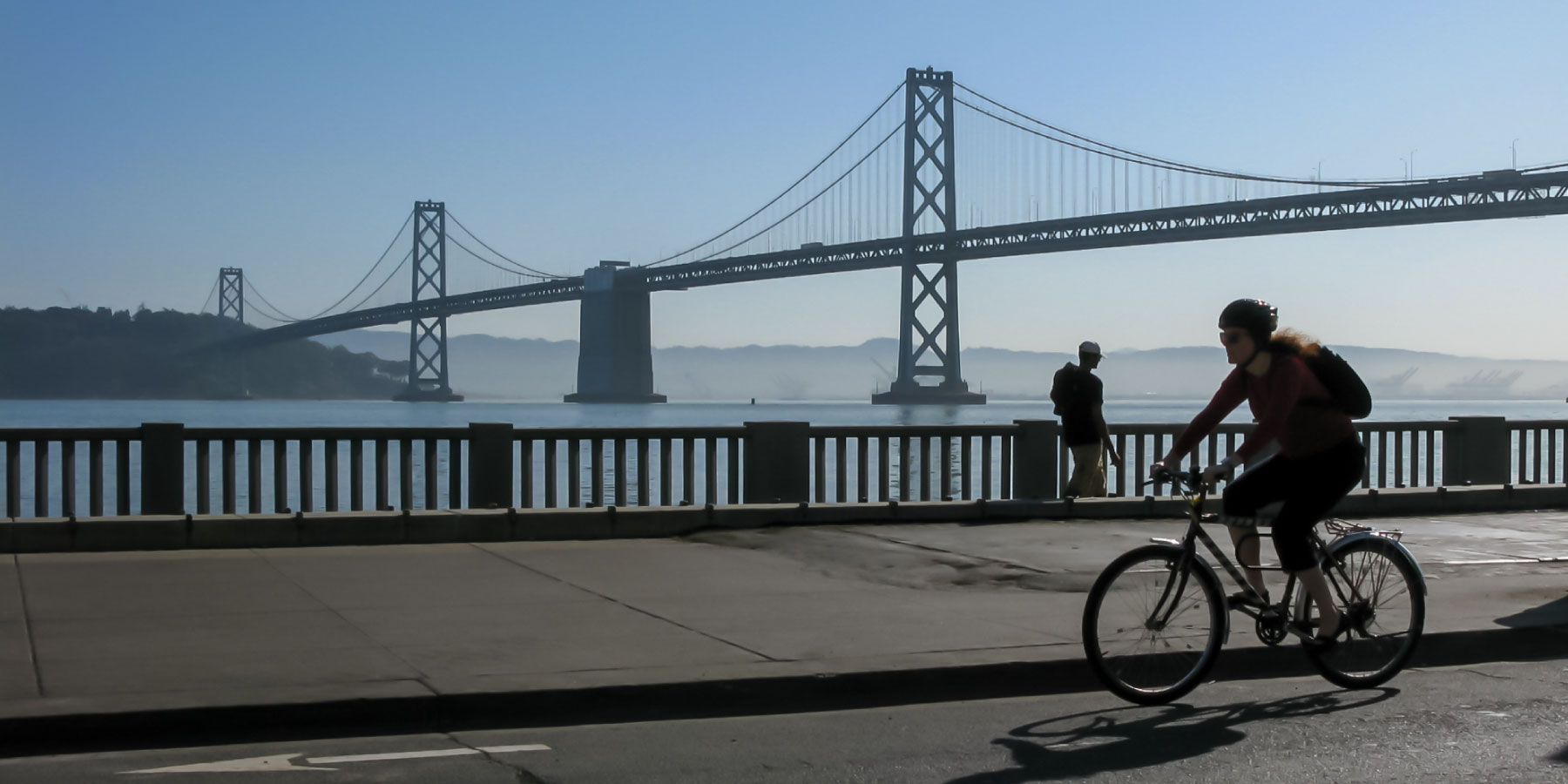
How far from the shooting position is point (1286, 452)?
19.0 ft

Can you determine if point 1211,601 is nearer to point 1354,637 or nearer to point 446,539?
point 1354,637

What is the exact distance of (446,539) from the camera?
10.2 meters

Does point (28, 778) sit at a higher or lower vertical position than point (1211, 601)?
lower

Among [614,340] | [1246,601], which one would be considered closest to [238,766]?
[1246,601]

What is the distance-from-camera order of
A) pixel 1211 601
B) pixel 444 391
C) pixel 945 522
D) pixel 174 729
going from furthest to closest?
pixel 444 391 < pixel 945 522 < pixel 1211 601 < pixel 174 729

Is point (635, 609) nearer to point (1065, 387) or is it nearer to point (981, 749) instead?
point (981, 749)

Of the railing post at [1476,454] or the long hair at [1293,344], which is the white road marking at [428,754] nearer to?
the long hair at [1293,344]

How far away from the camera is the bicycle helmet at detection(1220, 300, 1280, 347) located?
581 cm

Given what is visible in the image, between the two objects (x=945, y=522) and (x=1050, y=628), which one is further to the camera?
(x=945, y=522)

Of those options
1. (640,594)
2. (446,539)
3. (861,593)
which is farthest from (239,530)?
(861,593)

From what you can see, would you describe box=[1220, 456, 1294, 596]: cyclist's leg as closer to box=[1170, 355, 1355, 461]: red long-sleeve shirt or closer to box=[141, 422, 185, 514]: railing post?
box=[1170, 355, 1355, 461]: red long-sleeve shirt

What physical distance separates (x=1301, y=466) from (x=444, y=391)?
9639 centimetres

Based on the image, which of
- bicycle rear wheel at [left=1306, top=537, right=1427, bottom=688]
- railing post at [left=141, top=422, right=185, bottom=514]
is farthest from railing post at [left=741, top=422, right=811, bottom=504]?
bicycle rear wheel at [left=1306, top=537, right=1427, bottom=688]

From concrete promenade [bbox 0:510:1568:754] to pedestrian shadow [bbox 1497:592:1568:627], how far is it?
0.09 ft
